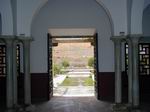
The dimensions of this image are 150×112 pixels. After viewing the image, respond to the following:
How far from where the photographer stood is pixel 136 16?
11.7 metres

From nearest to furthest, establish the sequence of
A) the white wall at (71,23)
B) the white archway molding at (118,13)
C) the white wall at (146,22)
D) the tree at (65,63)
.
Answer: the white archway molding at (118,13), the white wall at (146,22), the white wall at (71,23), the tree at (65,63)

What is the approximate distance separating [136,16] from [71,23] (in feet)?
11.6

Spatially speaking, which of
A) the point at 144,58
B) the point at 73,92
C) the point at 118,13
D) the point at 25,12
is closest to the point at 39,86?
the point at 73,92

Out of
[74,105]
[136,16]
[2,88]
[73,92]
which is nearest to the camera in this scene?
[136,16]

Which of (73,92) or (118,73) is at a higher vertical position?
(118,73)

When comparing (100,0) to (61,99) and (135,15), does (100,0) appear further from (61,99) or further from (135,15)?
(61,99)

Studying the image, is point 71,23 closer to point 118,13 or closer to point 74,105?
point 118,13

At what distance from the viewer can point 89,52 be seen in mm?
58625

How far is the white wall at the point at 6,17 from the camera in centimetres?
1154

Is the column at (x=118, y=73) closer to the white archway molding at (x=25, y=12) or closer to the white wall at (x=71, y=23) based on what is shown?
the white wall at (x=71, y=23)

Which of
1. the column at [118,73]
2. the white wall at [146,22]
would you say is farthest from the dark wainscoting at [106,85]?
the column at [118,73]

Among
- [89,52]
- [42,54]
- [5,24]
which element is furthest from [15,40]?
[89,52]

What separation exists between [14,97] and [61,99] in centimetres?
346

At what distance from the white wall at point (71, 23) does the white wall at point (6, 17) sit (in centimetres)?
308
